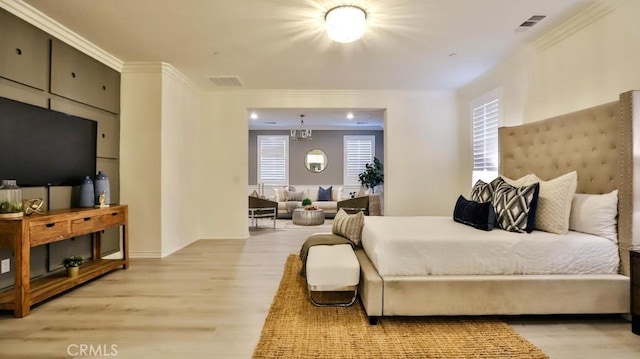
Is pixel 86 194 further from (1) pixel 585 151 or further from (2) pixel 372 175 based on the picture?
(2) pixel 372 175

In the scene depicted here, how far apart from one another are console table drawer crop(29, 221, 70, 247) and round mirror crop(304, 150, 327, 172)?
737cm

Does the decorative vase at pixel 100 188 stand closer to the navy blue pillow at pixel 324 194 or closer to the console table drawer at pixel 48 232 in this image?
the console table drawer at pixel 48 232

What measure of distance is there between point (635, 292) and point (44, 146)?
527 centimetres

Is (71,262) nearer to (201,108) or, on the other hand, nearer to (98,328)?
(98,328)

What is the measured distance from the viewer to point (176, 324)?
93.5 inches

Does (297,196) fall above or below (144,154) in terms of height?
below

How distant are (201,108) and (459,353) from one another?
542 cm

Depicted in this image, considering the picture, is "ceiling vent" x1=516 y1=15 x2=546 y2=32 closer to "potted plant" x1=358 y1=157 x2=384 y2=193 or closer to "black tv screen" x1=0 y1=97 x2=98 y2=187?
"black tv screen" x1=0 y1=97 x2=98 y2=187

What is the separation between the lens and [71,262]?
3160 mm

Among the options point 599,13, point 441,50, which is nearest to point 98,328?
point 441,50

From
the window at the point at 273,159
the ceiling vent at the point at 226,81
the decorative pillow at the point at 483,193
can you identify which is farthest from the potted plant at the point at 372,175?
the decorative pillow at the point at 483,193

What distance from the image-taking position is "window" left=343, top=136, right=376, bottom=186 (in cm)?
992

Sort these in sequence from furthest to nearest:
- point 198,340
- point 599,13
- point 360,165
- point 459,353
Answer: point 360,165 < point 599,13 < point 198,340 < point 459,353


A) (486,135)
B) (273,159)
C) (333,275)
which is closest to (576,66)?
(486,135)
